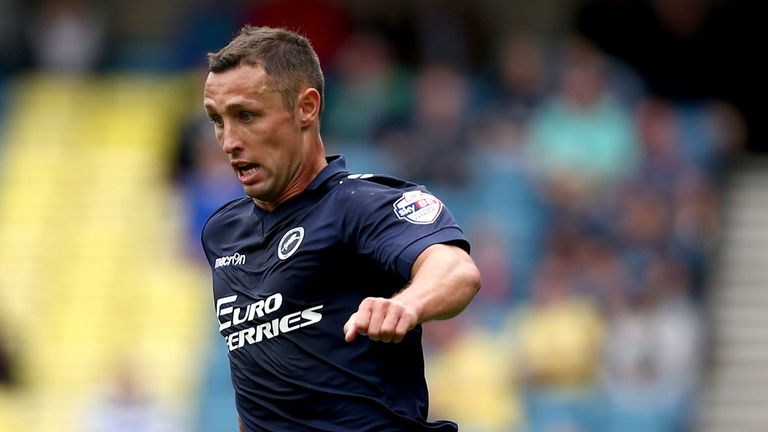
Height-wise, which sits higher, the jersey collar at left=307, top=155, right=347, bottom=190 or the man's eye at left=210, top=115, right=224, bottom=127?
the man's eye at left=210, top=115, right=224, bottom=127

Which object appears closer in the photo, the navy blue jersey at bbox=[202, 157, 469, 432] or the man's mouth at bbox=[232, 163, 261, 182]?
the navy blue jersey at bbox=[202, 157, 469, 432]

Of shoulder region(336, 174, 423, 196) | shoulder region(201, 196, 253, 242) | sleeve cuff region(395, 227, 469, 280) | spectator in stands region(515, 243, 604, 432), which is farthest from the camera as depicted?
spectator in stands region(515, 243, 604, 432)

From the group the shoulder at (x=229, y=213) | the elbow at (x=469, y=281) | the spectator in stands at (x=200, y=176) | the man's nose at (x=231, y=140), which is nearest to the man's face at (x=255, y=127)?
the man's nose at (x=231, y=140)

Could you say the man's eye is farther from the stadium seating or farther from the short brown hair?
the stadium seating

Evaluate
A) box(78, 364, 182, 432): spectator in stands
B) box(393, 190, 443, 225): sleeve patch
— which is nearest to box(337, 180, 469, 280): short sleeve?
box(393, 190, 443, 225): sleeve patch

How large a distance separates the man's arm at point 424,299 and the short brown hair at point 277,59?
0.73 metres

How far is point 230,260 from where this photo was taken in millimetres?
4898

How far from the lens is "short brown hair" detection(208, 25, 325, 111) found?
4.64 metres

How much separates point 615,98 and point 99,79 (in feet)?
18.7

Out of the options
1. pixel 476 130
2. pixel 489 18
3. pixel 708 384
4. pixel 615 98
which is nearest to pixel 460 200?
pixel 476 130

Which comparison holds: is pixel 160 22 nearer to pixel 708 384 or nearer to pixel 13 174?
pixel 13 174

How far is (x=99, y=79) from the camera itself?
16.1 m

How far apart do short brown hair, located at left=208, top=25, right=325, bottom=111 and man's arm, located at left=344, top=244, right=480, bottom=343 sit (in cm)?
73

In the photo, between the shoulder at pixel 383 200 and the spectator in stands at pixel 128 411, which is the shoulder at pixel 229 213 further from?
the spectator in stands at pixel 128 411
